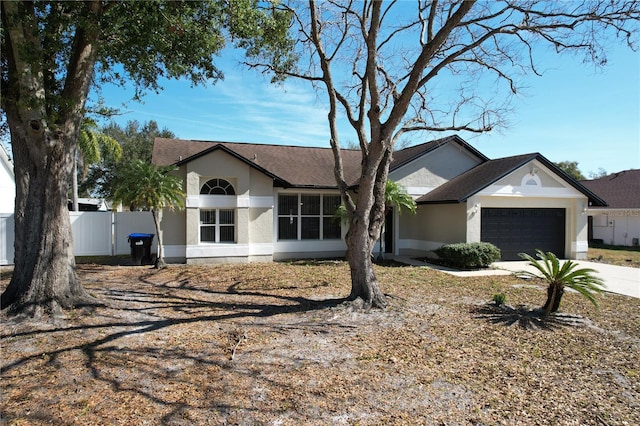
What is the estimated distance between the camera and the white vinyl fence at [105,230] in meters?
16.0

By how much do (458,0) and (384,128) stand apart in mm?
3178

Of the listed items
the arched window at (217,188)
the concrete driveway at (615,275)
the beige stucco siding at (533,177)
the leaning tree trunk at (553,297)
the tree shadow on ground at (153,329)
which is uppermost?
the beige stucco siding at (533,177)

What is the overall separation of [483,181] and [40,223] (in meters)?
14.4

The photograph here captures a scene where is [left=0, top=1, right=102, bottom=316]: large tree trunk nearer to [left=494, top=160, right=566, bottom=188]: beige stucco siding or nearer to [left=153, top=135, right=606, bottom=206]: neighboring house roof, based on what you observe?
[left=153, top=135, right=606, bottom=206]: neighboring house roof

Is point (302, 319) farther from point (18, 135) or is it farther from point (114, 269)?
point (114, 269)

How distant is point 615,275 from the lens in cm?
1330

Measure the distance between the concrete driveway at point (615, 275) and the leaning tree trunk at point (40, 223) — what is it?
35.8 ft

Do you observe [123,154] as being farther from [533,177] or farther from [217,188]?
[533,177]

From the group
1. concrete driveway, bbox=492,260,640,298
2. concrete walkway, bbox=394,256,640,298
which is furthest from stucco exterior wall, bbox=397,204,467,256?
concrete driveway, bbox=492,260,640,298

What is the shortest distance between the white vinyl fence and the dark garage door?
44.7 feet

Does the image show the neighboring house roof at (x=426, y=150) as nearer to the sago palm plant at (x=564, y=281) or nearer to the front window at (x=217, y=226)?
the front window at (x=217, y=226)

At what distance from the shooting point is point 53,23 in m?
7.86

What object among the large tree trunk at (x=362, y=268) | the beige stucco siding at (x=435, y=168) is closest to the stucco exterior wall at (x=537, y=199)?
the beige stucco siding at (x=435, y=168)

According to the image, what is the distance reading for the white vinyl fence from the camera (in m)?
16.0
